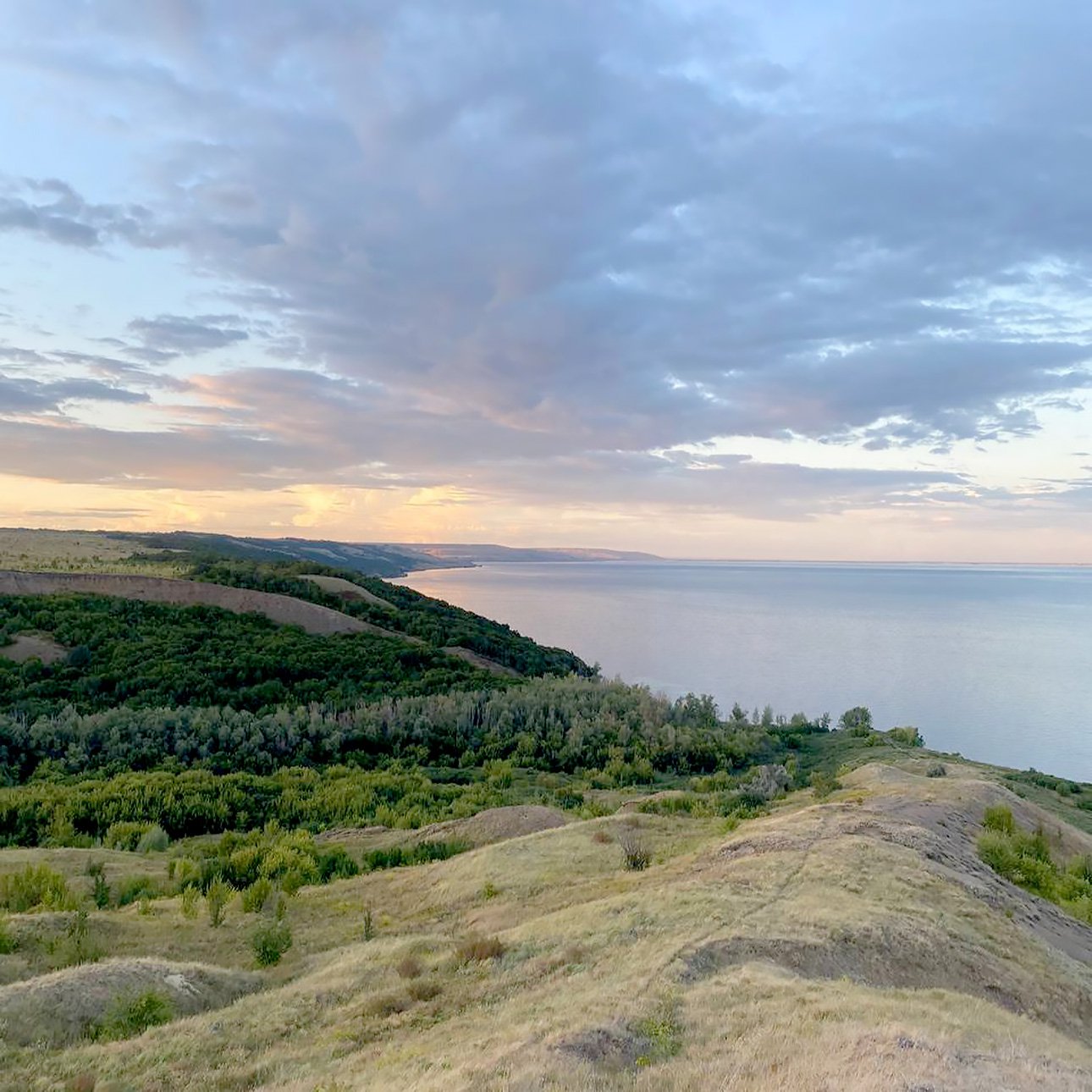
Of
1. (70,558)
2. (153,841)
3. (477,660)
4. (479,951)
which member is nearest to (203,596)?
(70,558)

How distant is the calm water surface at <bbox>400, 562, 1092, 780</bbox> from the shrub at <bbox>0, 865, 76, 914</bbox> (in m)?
→ 39.1

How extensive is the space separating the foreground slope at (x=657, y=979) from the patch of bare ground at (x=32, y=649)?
83.1 feet

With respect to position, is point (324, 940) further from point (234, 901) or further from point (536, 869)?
point (536, 869)

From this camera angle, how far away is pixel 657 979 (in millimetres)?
6629

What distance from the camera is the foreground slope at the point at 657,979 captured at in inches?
200

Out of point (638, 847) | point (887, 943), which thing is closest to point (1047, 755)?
point (638, 847)

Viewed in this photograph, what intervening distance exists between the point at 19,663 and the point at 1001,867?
3296 centimetres

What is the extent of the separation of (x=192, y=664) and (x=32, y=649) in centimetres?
659

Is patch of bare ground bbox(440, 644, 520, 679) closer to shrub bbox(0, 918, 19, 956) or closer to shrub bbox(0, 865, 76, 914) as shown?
shrub bbox(0, 865, 76, 914)

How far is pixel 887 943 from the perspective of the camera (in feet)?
25.2

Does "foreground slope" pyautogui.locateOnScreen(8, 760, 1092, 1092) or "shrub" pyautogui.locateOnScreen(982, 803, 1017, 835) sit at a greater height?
"foreground slope" pyautogui.locateOnScreen(8, 760, 1092, 1092)

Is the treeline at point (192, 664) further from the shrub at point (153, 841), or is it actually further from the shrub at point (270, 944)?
the shrub at point (270, 944)

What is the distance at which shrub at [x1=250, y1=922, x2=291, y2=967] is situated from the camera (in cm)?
846

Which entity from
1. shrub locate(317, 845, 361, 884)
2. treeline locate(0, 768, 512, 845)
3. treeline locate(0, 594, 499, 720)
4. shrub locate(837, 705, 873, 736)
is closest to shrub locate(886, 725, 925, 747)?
shrub locate(837, 705, 873, 736)
